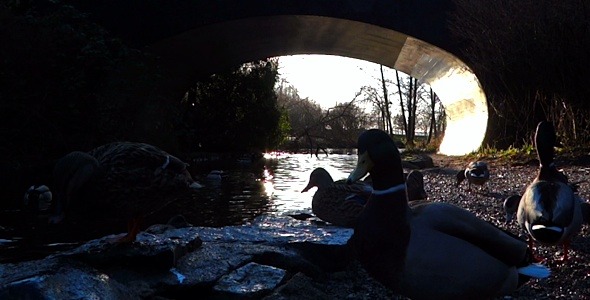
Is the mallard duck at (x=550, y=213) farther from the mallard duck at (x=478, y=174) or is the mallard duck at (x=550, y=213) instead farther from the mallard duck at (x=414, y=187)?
the mallard duck at (x=478, y=174)

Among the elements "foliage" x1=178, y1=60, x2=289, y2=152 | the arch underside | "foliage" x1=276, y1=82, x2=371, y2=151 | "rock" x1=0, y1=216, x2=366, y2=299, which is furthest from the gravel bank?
"foliage" x1=276, y1=82, x2=371, y2=151

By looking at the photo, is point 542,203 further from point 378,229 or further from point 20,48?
point 20,48

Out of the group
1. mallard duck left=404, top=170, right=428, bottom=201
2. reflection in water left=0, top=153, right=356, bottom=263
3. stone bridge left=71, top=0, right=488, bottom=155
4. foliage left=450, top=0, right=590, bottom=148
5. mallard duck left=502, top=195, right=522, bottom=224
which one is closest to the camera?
reflection in water left=0, top=153, right=356, bottom=263

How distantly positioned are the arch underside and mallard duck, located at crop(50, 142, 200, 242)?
9964 millimetres

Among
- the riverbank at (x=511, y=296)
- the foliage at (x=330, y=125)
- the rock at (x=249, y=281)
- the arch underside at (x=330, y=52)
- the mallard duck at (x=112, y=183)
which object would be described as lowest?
the riverbank at (x=511, y=296)

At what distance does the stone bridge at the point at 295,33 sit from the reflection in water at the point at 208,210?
3.61 metres

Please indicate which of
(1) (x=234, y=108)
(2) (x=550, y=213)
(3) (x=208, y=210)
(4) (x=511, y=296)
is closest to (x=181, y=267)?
(4) (x=511, y=296)

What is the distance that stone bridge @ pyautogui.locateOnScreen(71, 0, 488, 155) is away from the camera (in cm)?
1341

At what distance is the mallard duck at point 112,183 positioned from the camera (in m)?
3.81

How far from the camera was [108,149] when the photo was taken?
13.4ft

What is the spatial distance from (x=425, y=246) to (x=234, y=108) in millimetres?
17917

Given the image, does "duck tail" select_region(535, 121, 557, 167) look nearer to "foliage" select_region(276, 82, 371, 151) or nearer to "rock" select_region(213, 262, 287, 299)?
"rock" select_region(213, 262, 287, 299)

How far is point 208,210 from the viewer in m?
7.49

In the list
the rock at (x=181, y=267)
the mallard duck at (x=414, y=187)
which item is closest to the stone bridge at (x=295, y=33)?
the mallard duck at (x=414, y=187)
